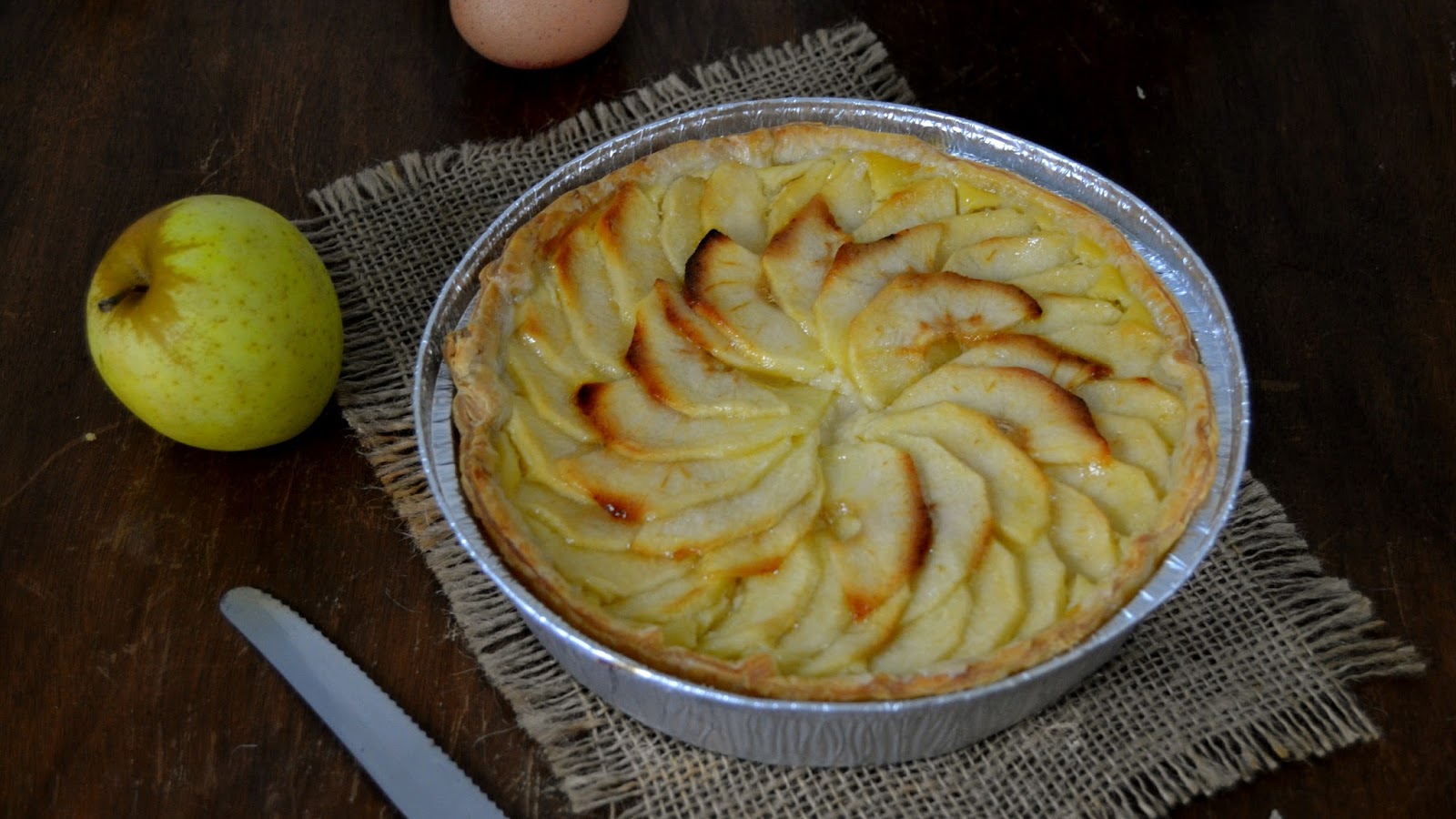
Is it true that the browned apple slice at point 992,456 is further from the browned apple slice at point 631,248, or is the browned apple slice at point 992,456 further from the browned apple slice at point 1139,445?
the browned apple slice at point 631,248

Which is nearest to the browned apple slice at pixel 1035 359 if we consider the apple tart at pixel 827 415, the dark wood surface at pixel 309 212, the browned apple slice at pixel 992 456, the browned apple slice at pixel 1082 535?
the apple tart at pixel 827 415

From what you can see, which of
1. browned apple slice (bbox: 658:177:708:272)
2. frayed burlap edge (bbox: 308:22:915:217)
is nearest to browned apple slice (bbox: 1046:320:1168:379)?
browned apple slice (bbox: 658:177:708:272)

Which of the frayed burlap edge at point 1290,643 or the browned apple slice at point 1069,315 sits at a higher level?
the browned apple slice at point 1069,315

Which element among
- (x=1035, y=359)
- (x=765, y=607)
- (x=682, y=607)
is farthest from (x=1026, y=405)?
(x=682, y=607)

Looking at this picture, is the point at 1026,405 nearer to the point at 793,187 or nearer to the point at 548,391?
the point at 793,187

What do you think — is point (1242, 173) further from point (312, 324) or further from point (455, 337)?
point (312, 324)

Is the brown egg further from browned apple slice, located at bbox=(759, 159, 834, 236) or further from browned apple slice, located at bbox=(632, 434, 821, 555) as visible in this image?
browned apple slice, located at bbox=(632, 434, 821, 555)
